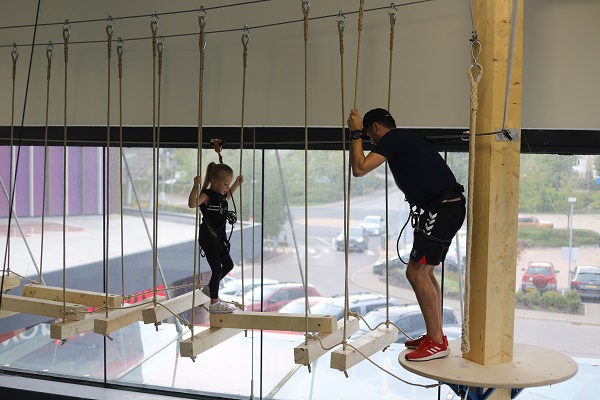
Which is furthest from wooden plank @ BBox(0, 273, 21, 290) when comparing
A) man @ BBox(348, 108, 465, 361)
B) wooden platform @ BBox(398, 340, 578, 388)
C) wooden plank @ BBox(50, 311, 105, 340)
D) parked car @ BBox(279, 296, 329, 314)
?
wooden platform @ BBox(398, 340, 578, 388)

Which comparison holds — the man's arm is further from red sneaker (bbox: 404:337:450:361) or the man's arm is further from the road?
the road

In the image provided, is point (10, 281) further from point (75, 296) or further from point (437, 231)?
point (437, 231)

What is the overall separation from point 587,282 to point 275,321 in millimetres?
2333

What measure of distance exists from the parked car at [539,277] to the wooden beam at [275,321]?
1.95 meters

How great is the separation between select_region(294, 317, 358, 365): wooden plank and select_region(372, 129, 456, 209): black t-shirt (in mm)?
827

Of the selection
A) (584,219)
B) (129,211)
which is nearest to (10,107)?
(129,211)

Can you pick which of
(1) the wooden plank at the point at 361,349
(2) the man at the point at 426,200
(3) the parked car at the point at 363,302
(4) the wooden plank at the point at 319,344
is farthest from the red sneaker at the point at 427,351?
(3) the parked car at the point at 363,302

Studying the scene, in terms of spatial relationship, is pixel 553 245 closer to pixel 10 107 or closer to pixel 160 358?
pixel 160 358

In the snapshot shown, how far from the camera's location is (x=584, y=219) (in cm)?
481

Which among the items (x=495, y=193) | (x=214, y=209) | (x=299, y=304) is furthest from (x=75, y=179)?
(x=495, y=193)

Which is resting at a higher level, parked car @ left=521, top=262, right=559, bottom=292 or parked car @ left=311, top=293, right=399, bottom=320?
parked car @ left=521, top=262, right=559, bottom=292

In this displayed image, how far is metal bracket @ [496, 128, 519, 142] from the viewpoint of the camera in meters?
2.99

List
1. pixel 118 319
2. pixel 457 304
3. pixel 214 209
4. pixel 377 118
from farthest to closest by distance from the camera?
pixel 457 304 < pixel 214 209 < pixel 118 319 < pixel 377 118

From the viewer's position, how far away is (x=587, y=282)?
15.8ft
